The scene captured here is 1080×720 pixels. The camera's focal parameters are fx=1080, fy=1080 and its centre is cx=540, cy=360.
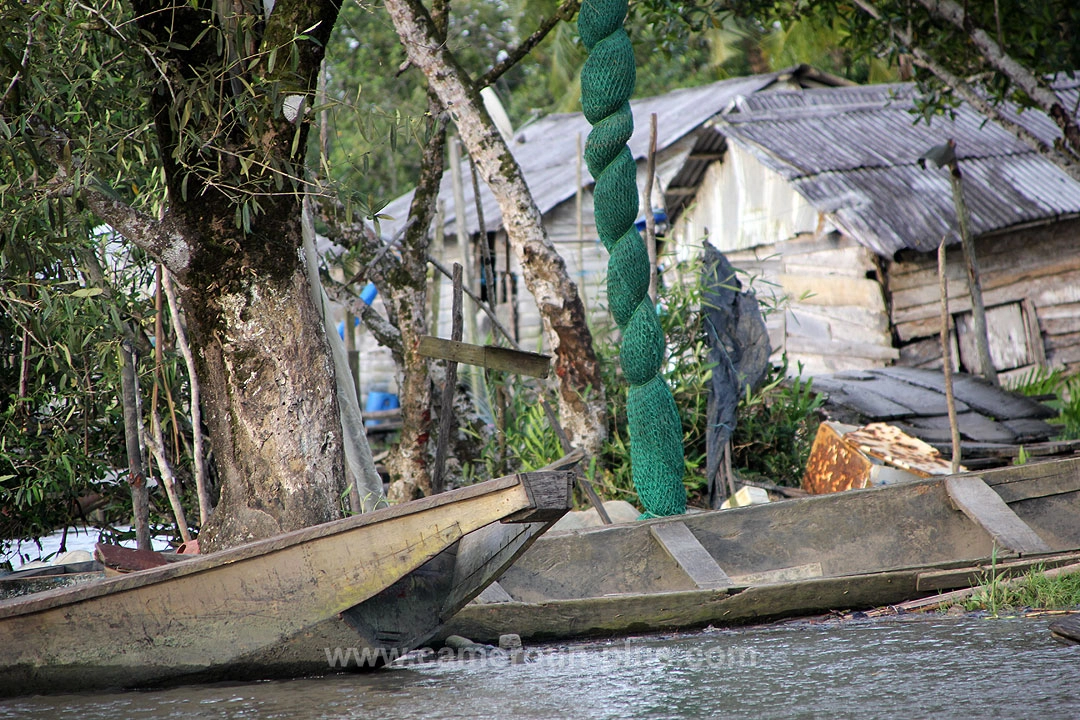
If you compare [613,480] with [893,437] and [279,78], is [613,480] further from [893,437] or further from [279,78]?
[279,78]

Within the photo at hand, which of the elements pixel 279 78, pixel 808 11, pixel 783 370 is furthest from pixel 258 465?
pixel 808 11

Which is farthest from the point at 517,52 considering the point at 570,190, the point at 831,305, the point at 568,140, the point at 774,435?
the point at 568,140

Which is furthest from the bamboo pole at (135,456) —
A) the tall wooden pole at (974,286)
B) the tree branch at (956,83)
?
the tall wooden pole at (974,286)

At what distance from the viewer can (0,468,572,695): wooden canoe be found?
3584 mm

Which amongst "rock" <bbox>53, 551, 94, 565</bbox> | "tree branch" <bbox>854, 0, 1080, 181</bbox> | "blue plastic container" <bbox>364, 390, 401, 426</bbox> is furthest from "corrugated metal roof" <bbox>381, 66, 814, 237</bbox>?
"rock" <bbox>53, 551, 94, 565</bbox>

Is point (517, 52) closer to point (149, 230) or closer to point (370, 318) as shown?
point (370, 318)

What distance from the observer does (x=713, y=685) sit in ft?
11.7

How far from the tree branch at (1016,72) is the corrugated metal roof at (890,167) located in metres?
2.41

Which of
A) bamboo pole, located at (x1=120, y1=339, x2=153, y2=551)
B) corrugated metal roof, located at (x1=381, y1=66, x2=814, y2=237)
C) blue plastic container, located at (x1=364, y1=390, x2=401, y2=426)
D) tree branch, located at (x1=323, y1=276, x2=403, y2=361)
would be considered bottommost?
bamboo pole, located at (x1=120, y1=339, x2=153, y2=551)

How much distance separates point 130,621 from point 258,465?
0.86 metres

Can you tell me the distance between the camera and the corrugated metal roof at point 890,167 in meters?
11.0

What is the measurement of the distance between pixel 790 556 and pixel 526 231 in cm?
255

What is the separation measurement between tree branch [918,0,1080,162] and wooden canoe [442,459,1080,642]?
315 centimetres

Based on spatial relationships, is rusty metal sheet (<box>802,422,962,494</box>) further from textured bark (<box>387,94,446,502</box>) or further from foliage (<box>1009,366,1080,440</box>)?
foliage (<box>1009,366,1080,440</box>)
